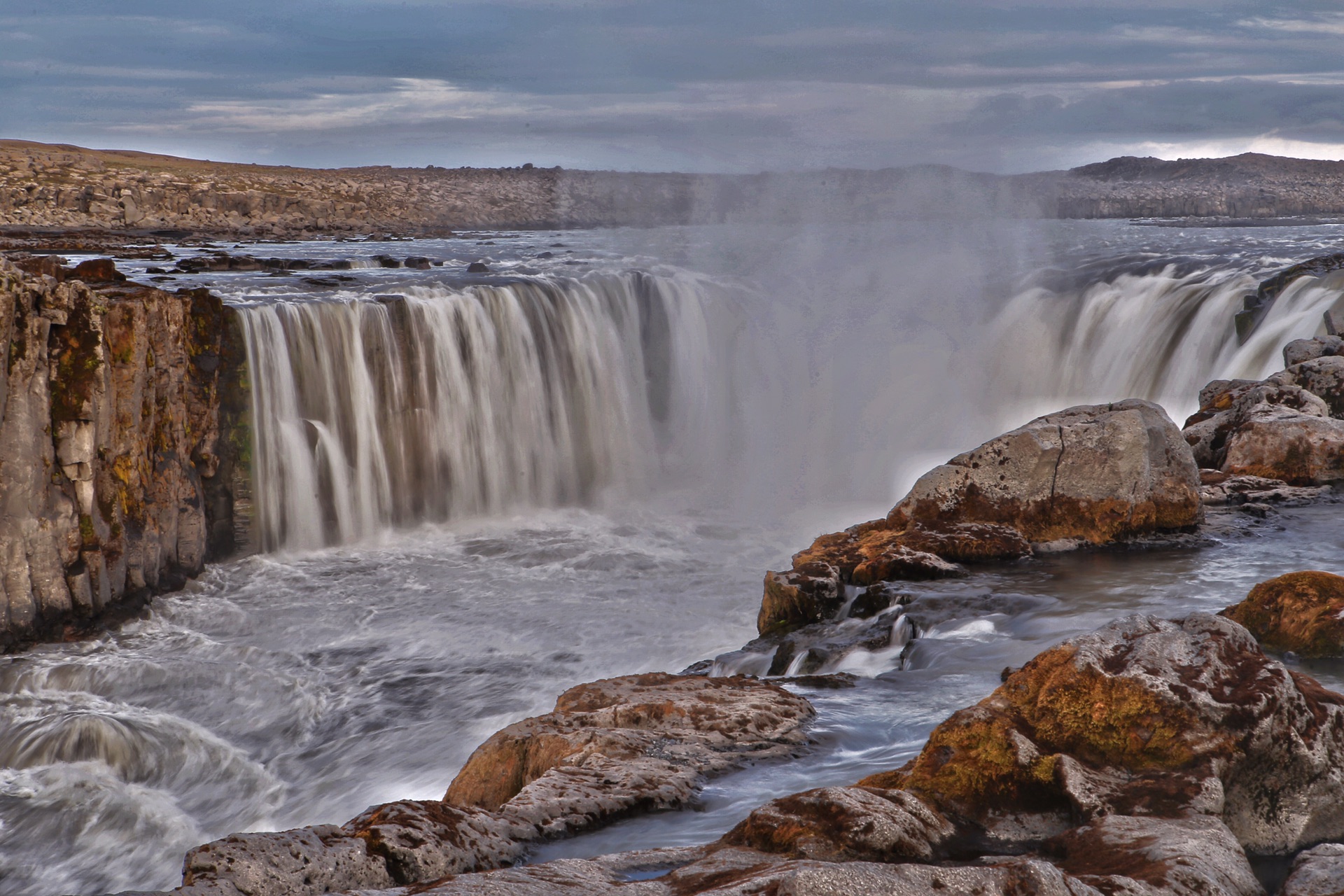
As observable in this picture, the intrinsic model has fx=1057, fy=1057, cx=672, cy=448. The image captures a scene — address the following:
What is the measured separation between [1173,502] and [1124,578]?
1.41 meters

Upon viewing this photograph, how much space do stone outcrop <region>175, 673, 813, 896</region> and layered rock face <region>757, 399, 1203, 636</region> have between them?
3.23 meters

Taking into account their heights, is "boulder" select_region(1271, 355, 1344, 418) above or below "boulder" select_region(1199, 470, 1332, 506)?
above

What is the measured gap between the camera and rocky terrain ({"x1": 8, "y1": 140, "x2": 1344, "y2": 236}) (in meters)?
40.9

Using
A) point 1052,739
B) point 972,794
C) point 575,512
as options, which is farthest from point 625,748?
point 575,512

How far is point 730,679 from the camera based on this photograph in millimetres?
6930

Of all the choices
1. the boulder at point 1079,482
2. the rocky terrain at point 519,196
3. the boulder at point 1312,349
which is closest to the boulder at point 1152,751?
the boulder at point 1079,482

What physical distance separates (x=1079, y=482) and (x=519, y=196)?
5945 cm

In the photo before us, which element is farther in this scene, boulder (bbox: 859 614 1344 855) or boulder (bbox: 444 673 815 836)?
boulder (bbox: 444 673 815 836)

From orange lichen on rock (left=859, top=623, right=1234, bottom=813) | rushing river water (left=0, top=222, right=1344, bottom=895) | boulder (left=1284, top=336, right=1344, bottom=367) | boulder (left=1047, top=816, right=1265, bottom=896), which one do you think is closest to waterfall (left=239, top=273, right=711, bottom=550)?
rushing river water (left=0, top=222, right=1344, bottom=895)

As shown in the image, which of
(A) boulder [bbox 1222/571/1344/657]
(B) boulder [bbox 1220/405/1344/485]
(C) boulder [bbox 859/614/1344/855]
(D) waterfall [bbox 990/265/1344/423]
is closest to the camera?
(C) boulder [bbox 859/614/1344/855]

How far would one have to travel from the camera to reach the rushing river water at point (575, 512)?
8.34m

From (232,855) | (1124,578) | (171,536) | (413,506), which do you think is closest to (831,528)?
(413,506)

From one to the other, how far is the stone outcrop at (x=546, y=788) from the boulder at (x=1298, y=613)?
302cm

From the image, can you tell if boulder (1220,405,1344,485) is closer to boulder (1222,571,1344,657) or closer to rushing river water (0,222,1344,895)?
rushing river water (0,222,1344,895)
